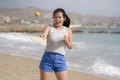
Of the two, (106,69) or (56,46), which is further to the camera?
(106,69)

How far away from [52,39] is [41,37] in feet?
0.72

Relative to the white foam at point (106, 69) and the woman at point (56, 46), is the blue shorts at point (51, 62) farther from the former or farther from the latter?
the white foam at point (106, 69)

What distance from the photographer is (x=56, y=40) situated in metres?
4.18

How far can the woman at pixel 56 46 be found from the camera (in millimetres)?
4188

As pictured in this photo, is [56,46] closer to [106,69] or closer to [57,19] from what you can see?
[57,19]

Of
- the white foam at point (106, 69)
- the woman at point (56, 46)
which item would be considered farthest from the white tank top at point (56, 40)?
the white foam at point (106, 69)

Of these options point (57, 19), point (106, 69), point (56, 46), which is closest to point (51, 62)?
point (56, 46)

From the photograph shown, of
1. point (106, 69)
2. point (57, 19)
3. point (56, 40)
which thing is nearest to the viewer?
point (56, 40)

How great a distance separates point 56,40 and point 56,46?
0.30 feet

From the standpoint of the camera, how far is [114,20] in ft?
620

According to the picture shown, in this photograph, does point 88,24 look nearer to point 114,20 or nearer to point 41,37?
point 114,20

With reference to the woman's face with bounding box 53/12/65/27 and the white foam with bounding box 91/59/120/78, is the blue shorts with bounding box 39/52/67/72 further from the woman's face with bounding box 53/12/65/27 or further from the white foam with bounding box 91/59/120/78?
the white foam with bounding box 91/59/120/78

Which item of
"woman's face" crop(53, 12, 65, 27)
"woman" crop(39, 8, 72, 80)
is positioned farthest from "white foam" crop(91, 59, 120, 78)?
"woman's face" crop(53, 12, 65, 27)

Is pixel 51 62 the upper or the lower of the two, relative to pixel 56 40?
lower
